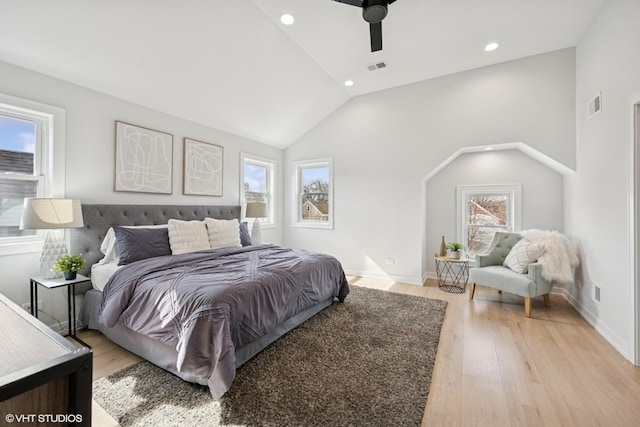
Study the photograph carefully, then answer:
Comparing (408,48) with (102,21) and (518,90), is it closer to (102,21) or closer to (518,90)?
(518,90)

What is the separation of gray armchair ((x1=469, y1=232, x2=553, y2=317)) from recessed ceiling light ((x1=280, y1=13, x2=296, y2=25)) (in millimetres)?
3750

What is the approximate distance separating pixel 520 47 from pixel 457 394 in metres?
3.96

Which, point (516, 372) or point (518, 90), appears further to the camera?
point (518, 90)

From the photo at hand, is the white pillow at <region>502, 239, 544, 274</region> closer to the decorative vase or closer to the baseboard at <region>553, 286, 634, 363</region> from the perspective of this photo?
the baseboard at <region>553, 286, 634, 363</region>

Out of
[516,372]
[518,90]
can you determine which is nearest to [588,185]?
[518,90]

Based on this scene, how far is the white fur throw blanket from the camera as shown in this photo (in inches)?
123

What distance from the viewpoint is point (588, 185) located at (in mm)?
3031

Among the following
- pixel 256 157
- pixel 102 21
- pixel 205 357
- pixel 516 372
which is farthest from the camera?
pixel 256 157

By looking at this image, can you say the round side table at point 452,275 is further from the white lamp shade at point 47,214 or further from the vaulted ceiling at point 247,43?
the white lamp shade at point 47,214

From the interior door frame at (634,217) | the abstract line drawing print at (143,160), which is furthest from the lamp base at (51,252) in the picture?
the interior door frame at (634,217)

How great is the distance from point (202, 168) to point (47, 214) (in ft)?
6.44

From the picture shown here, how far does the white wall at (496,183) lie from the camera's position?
392 centimetres

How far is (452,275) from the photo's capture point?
462 cm

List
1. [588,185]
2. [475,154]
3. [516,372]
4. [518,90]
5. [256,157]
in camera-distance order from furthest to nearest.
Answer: [256,157], [475,154], [518,90], [588,185], [516,372]
